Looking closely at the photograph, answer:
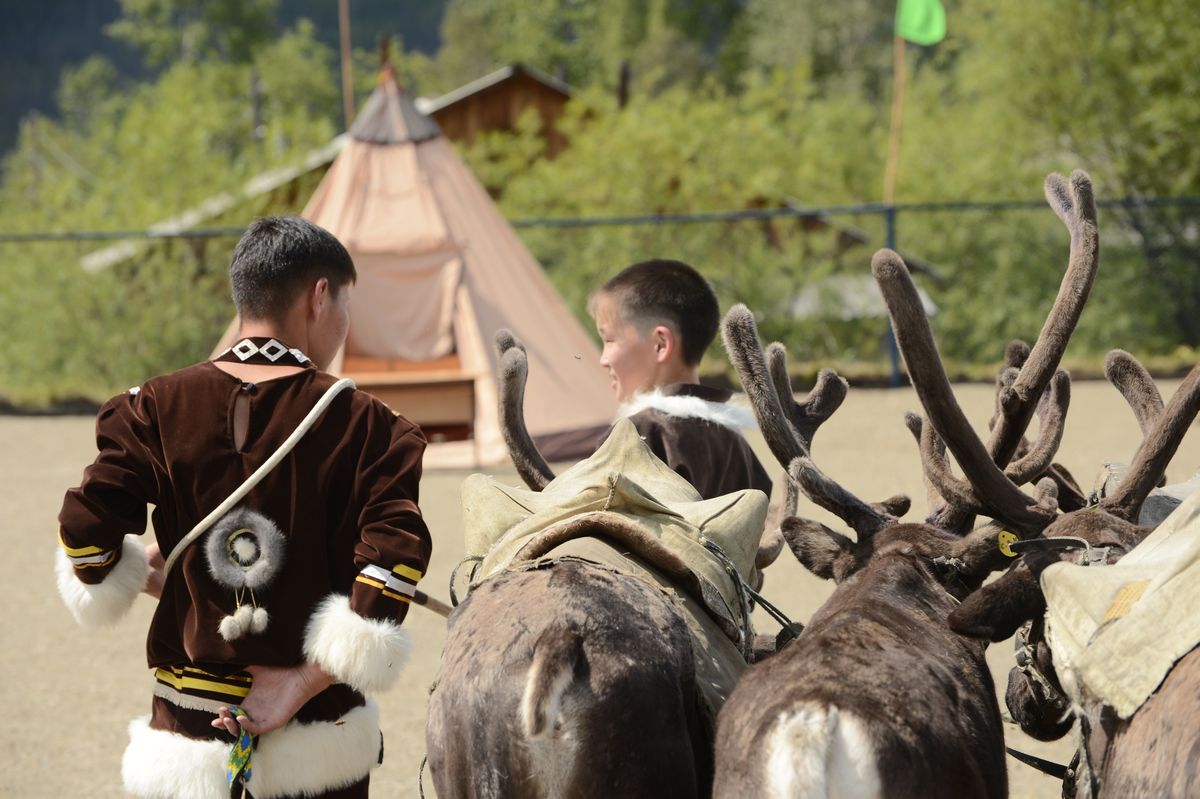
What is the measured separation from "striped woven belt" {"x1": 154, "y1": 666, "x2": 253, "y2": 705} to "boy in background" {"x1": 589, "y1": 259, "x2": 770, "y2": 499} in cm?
134

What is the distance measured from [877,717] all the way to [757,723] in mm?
189

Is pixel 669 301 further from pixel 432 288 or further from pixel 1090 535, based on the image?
pixel 432 288

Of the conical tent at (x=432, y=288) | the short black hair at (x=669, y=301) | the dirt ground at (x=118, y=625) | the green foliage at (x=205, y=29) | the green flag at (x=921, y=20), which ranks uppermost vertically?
the green foliage at (x=205, y=29)

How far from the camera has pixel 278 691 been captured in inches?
111

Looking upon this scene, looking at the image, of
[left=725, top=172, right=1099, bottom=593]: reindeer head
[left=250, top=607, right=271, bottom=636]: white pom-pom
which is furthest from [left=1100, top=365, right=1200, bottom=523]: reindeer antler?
[left=250, top=607, right=271, bottom=636]: white pom-pom

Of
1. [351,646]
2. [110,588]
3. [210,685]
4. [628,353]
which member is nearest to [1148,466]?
[628,353]

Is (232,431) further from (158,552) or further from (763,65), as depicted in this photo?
(763,65)

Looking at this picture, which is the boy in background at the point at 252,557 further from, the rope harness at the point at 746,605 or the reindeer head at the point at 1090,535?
the reindeer head at the point at 1090,535

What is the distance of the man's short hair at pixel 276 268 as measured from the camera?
2.90 metres

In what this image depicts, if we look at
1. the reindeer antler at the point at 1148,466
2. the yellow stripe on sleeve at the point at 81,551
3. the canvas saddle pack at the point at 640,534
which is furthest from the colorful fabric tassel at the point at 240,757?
the reindeer antler at the point at 1148,466

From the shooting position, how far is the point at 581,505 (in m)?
2.92

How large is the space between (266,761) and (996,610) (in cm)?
142

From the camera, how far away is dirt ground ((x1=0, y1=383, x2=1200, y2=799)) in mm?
5418

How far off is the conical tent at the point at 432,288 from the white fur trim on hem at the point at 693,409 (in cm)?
783
